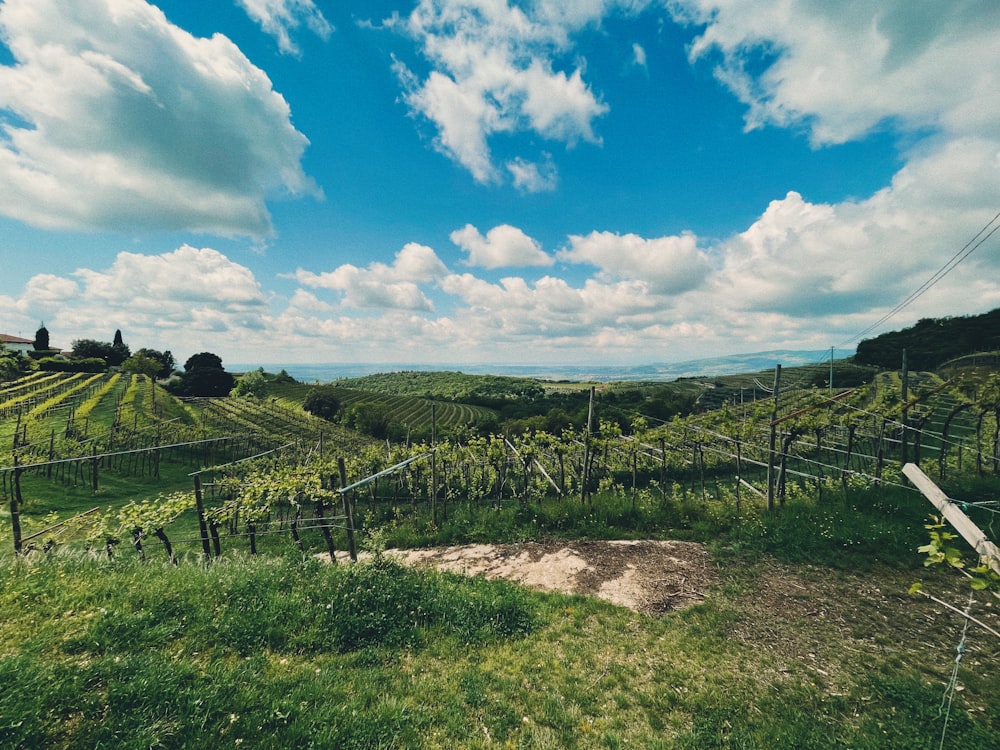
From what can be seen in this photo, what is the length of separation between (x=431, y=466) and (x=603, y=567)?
10.2 meters

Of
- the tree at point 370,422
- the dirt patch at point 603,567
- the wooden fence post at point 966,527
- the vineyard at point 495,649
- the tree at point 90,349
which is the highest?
the tree at point 90,349

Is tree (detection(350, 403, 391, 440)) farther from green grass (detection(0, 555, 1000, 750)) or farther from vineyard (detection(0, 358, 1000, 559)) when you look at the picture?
green grass (detection(0, 555, 1000, 750))

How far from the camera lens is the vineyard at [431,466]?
11.1 m

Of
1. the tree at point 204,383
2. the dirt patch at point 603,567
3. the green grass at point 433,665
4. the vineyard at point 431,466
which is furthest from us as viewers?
the tree at point 204,383

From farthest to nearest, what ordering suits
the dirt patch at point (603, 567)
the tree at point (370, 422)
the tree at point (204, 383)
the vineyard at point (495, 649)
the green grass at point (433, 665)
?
the tree at point (204, 383) → the tree at point (370, 422) → the dirt patch at point (603, 567) → the vineyard at point (495, 649) → the green grass at point (433, 665)

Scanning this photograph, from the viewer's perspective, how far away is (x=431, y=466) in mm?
17797

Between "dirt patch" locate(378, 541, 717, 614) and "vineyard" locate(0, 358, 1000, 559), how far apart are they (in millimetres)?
1330

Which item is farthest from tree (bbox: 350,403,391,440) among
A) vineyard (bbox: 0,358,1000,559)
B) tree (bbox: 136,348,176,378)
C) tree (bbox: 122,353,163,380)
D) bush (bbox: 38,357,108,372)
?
tree (bbox: 136,348,176,378)

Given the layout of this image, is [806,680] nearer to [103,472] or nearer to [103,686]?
[103,686]

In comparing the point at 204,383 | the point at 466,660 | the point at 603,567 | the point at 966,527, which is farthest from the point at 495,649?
the point at 204,383

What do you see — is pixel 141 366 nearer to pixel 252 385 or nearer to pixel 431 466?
pixel 252 385

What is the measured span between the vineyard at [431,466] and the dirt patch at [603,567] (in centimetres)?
133

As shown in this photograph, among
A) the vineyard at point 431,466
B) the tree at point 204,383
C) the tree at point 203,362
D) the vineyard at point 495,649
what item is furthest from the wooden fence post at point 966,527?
the tree at point 203,362

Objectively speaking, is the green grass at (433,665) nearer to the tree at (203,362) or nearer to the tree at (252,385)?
the tree at (252,385)
